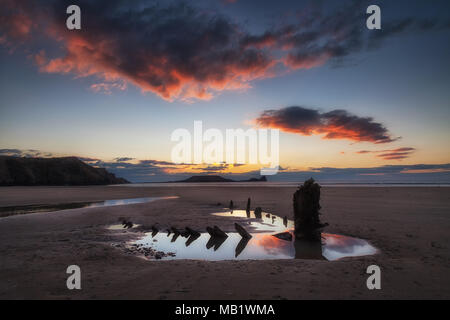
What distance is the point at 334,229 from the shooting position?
1508 centimetres

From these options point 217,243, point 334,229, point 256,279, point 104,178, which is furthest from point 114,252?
point 104,178

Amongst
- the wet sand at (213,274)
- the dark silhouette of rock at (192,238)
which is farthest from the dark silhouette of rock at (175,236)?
the wet sand at (213,274)

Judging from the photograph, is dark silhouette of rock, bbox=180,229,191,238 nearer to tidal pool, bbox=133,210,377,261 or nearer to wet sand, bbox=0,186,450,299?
tidal pool, bbox=133,210,377,261

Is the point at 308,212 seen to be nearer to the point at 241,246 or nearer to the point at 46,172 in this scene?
the point at 241,246

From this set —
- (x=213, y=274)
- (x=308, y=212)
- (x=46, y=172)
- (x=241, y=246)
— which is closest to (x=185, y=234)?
(x=241, y=246)

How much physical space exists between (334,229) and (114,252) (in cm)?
1315

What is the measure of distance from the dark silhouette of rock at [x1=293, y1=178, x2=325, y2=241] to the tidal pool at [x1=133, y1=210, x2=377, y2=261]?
1.77ft

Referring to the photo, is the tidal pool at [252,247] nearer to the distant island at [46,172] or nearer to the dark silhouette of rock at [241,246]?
the dark silhouette of rock at [241,246]

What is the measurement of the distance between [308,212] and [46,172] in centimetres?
15246

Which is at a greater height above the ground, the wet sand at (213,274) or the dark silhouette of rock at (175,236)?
the wet sand at (213,274)

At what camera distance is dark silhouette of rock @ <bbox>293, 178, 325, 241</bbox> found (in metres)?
12.4

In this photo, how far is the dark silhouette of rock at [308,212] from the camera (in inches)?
486

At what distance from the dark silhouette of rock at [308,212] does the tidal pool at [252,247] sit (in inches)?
21.2
